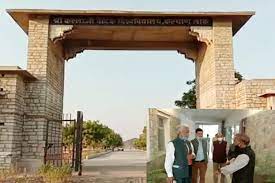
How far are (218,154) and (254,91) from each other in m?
7.73

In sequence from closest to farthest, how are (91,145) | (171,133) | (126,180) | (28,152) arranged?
(171,133) → (126,180) → (28,152) → (91,145)

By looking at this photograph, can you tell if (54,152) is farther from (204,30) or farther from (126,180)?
(204,30)

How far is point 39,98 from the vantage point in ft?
48.2

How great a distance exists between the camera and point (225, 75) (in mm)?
15398

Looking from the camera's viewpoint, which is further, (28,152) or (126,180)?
(28,152)

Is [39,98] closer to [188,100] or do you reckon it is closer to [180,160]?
[180,160]

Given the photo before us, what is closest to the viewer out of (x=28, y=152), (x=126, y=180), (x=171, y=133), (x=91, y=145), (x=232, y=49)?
(x=171, y=133)

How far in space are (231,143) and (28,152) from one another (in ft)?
31.7

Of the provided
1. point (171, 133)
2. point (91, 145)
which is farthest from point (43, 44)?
point (91, 145)

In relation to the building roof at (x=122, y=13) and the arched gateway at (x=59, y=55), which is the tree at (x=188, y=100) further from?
the building roof at (x=122, y=13)

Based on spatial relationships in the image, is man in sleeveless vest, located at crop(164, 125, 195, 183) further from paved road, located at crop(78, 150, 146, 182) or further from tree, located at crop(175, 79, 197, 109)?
tree, located at crop(175, 79, 197, 109)

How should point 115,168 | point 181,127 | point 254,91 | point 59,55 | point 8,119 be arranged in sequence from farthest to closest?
1. point 59,55
2. point 115,168
3. point 254,91
4. point 8,119
5. point 181,127

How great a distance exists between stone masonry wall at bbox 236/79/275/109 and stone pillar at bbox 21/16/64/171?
7109mm

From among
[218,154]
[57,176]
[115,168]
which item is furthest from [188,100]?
[218,154]
